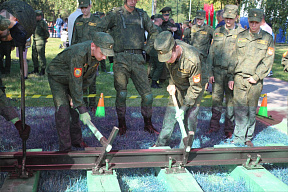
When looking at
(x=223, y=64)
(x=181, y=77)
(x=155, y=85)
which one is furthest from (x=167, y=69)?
(x=155, y=85)

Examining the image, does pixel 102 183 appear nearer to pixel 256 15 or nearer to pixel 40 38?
pixel 256 15

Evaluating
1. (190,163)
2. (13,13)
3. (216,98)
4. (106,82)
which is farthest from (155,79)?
(13,13)

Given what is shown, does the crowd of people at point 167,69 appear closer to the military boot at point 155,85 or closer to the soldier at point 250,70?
the soldier at point 250,70

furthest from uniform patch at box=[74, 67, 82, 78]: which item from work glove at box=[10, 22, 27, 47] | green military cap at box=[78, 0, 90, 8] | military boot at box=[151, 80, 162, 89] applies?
military boot at box=[151, 80, 162, 89]

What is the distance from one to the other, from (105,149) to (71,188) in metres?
0.66

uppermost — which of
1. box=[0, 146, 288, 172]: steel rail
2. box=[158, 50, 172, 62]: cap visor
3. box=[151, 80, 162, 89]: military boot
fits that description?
box=[158, 50, 172, 62]: cap visor

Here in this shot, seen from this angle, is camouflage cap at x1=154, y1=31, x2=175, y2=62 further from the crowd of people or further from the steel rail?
the steel rail

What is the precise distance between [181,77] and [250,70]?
1617 mm

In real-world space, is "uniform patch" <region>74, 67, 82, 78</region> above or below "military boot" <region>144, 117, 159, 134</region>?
above

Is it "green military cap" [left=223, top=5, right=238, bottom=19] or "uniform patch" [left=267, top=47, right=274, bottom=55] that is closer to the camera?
"uniform patch" [left=267, top=47, right=274, bottom=55]

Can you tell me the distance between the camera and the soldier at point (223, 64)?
20.5 feet

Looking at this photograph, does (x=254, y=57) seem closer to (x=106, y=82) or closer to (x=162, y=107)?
(x=162, y=107)

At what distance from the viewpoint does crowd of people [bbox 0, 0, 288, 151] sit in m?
4.28

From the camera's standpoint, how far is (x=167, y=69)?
5.53 meters
